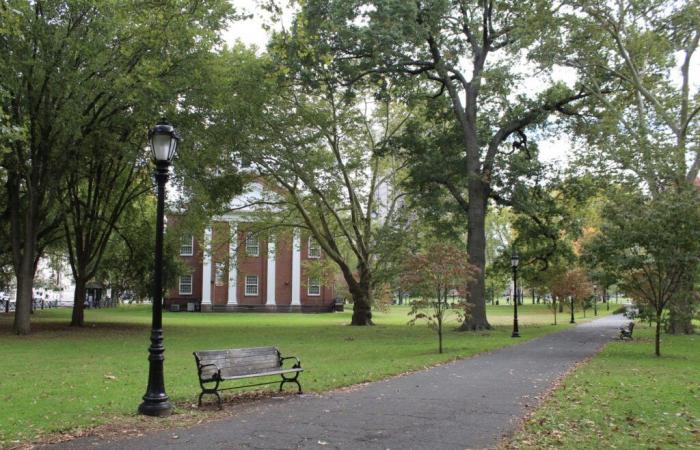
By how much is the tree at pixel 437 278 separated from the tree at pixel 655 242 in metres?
3.75

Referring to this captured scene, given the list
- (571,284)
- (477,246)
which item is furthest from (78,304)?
(571,284)

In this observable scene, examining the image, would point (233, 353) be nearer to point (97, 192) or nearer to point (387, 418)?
point (387, 418)

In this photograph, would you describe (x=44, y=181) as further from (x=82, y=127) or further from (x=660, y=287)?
(x=660, y=287)

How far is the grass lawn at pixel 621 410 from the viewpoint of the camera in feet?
22.2

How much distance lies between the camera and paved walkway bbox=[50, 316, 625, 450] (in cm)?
664

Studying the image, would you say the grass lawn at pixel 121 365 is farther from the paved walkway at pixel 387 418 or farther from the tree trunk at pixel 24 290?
the paved walkway at pixel 387 418

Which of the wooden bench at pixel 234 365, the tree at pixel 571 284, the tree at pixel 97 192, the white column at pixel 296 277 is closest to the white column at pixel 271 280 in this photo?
the white column at pixel 296 277

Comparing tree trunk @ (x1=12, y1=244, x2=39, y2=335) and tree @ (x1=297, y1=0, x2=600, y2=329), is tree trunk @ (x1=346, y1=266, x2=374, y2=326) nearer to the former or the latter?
tree @ (x1=297, y1=0, x2=600, y2=329)

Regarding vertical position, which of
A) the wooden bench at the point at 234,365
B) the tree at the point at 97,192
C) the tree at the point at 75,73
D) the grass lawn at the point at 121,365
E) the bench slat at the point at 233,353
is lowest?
the grass lawn at the point at 121,365

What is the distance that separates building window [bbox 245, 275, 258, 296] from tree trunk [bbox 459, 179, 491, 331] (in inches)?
1381

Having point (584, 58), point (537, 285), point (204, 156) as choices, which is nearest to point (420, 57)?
point (584, 58)

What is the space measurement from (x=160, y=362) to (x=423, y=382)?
5060 mm

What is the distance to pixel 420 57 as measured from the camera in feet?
87.6

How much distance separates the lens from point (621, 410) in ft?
28.2
